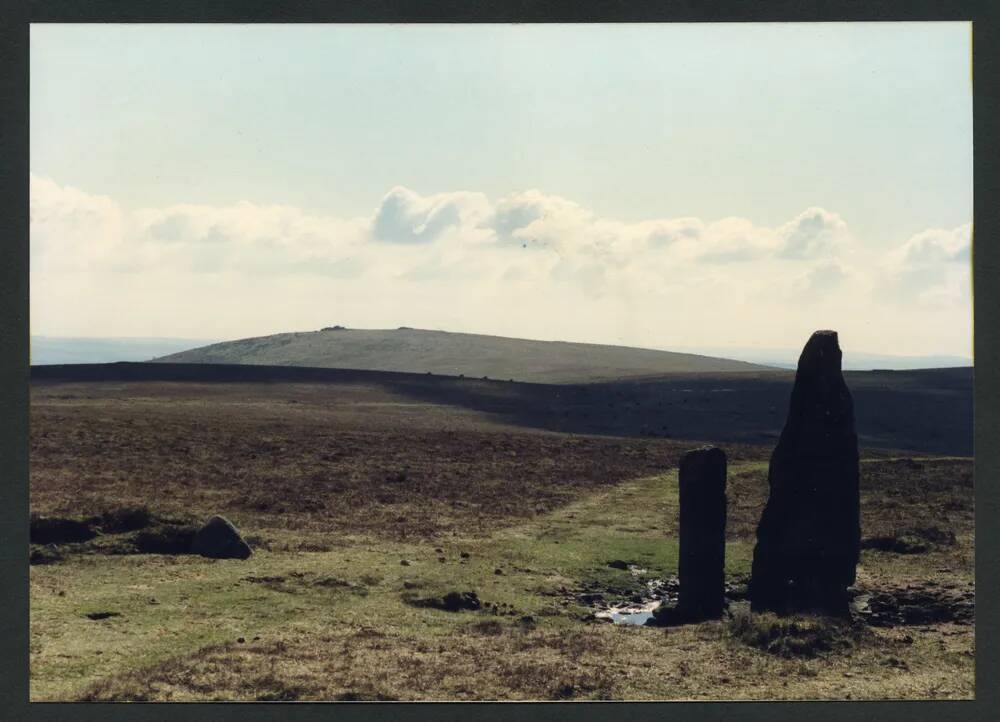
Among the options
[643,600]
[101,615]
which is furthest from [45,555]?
[643,600]

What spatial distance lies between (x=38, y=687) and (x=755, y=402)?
325ft

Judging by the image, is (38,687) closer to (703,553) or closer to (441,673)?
(441,673)

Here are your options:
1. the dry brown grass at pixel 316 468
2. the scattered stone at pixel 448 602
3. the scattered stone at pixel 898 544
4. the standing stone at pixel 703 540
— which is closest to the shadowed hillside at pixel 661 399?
the dry brown grass at pixel 316 468

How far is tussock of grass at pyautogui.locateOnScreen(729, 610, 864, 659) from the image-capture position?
23.2 m

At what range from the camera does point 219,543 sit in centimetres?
3173

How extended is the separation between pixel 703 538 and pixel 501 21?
48.8ft

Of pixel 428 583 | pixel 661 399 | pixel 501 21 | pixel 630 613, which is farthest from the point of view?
pixel 661 399

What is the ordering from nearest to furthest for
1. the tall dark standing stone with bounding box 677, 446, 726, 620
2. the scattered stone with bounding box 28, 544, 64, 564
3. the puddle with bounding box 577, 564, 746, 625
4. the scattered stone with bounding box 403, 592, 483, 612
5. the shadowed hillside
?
the tall dark standing stone with bounding box 677, 446, 726, 620 < the scattered stone with bounding box 403, 592, 483, 612 < the puddle with bounding box 577, 564, 746, 625 < the scattered stone with bounding box 28, 544, 64, 564 < the shadowed hillside

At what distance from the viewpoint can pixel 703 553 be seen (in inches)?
1080

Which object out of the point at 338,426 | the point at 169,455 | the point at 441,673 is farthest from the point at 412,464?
the point at 441,673

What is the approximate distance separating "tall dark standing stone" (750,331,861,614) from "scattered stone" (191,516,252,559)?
52.8 feet

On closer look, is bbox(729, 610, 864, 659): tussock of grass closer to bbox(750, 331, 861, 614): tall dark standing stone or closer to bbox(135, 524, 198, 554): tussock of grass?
bbox(750, 331, 861, 614): tall dark standing stone

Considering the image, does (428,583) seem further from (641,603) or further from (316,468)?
(316,468)

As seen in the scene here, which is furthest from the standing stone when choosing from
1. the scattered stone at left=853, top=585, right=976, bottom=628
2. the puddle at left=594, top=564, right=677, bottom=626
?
the scattered stone at left=853, top=585, right=976, bottom=628
